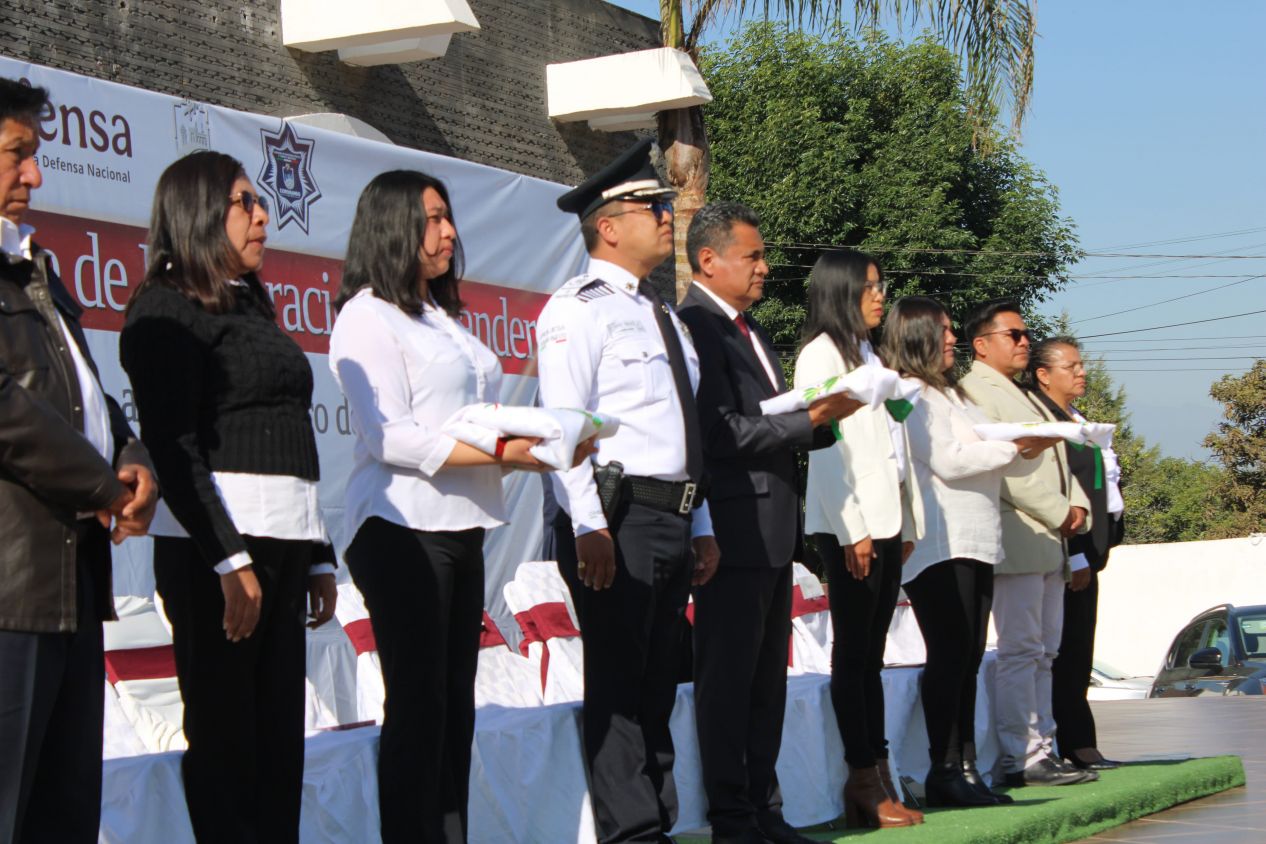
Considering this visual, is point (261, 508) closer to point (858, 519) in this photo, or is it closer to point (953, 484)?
point (858, 519)

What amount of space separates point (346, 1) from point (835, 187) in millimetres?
Answer: 20646

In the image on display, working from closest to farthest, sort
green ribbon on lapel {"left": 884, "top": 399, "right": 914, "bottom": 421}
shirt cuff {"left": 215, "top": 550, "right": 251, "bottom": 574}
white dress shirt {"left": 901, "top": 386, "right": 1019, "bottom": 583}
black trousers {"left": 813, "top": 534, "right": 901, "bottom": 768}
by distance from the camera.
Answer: shirt cuff {"left": 215, "top": 550, "right": 251, "bottom": 574}, green ribbon on lapel {"left": 884, "top": 399, "right": 914, "bottom": 421}, black trousers {"left": 813, "top": 534, "right": 901, "bottom": 768}, white dress shirt {"left": 901, "top": 386, "right": 1019, "bottom": 583}

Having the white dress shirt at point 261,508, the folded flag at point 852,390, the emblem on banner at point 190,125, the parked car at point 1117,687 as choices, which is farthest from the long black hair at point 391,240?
the parked car at point 1117,687

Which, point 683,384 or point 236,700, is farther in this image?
point 683,384

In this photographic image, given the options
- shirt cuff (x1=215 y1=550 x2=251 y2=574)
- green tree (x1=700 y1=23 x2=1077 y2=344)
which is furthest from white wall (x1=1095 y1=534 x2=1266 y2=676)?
shirt cuff (x1=215 y1=550 x2=251 y2=574)

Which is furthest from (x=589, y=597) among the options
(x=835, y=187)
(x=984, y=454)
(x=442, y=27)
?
(x=835, y=187)

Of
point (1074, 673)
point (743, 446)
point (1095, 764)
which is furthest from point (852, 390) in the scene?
point (1095, 764)

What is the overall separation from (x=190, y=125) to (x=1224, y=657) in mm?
10007

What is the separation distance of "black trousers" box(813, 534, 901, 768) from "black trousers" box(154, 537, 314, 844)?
217 centimetres

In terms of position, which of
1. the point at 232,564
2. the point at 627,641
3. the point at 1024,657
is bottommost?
the point at 1024,657

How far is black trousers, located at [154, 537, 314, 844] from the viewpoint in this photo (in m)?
3.09

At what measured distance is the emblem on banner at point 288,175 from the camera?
6.68 meters

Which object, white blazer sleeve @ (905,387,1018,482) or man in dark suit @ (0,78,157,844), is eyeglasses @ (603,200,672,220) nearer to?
white blazer sleeve @ (905,387,1018,482)

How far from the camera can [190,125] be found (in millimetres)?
6285
